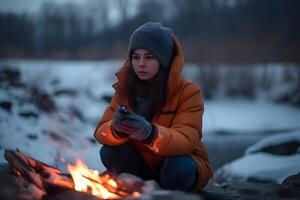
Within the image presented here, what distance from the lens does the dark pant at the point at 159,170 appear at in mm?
2893

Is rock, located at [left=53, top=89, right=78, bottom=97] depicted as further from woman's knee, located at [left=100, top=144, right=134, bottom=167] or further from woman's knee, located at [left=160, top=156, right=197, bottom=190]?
woman's knee, located at [left=160, top=156, right=197, bottom=190]

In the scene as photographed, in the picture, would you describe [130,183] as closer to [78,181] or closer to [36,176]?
[78,181]

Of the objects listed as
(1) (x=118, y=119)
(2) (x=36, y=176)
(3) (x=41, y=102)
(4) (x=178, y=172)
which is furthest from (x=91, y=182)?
(3) (x=41, y=102)

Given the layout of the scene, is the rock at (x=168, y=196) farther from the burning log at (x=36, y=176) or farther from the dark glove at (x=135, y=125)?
the burning log at (x=36, y=176)

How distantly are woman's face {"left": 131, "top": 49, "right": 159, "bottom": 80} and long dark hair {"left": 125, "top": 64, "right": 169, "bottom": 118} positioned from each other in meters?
0.05

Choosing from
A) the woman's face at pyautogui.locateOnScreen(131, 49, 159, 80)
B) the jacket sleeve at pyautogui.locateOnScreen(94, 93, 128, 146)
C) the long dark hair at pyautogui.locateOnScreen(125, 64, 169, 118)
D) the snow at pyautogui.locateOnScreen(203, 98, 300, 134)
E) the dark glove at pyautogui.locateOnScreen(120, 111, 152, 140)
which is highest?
the woman's face at pyautogui.locateOnScreen(131, 49, 159, 80)

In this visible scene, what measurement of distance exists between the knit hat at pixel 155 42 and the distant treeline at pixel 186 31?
17083 mm

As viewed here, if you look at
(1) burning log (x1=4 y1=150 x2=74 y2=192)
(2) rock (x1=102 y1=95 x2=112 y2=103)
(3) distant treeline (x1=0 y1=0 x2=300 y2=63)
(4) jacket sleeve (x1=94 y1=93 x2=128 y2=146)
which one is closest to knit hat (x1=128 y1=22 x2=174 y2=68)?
(4) jacket sleeve (x1=94 y1=93 x2=128 y2=146)

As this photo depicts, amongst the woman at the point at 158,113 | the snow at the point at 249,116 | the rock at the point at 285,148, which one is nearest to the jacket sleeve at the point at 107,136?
the woman at the point at 158,113

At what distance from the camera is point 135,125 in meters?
2.63

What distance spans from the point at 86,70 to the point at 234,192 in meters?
18.1

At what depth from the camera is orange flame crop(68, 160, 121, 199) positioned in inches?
106

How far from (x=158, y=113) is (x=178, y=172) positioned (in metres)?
0.43

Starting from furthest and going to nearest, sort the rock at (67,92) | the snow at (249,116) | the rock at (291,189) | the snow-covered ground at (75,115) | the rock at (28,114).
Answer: the rock at (67,92)
the snow at (249,116)
the rock at (28,114)
the snow-covered ground at (75,115)
the rock at (291,189)
